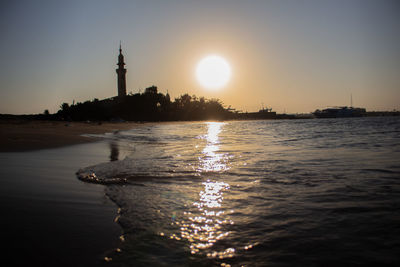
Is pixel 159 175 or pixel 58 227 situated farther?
pixel 159 175

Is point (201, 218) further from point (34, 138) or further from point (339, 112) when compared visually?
point (339, 112)

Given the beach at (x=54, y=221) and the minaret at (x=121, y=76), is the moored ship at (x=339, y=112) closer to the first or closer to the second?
the minaret at (x=121, y=76)

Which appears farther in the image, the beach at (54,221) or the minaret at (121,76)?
the minaret at (121,76)

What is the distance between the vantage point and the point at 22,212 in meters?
2.92

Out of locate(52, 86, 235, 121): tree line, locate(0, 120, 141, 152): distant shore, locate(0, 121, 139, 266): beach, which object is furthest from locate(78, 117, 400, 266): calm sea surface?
locate(52, 86, 235, 121): tree line

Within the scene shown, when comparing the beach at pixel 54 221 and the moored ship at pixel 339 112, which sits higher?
the moored ship at pixel 339 112

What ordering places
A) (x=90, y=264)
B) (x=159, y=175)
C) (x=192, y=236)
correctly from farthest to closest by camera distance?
(x=159, y=175), (x=192, y=236), (x=90, y=264)

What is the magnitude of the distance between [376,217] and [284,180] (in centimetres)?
190

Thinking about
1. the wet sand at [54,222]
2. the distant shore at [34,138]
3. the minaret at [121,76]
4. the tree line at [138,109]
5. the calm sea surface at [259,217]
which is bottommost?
the calm sea surface at [259,217]

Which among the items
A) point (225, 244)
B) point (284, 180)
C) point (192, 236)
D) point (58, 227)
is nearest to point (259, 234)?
point (225, 244)

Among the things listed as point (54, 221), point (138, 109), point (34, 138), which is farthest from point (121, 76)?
point (54, 221)

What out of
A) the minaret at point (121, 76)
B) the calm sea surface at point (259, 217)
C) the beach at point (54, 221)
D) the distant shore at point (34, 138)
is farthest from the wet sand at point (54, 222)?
the minaret at point (121, 76)

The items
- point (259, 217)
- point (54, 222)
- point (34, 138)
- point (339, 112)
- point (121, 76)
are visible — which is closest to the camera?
point (54, 222)

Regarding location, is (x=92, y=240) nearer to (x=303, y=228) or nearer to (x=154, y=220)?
(x=154, y=220)
